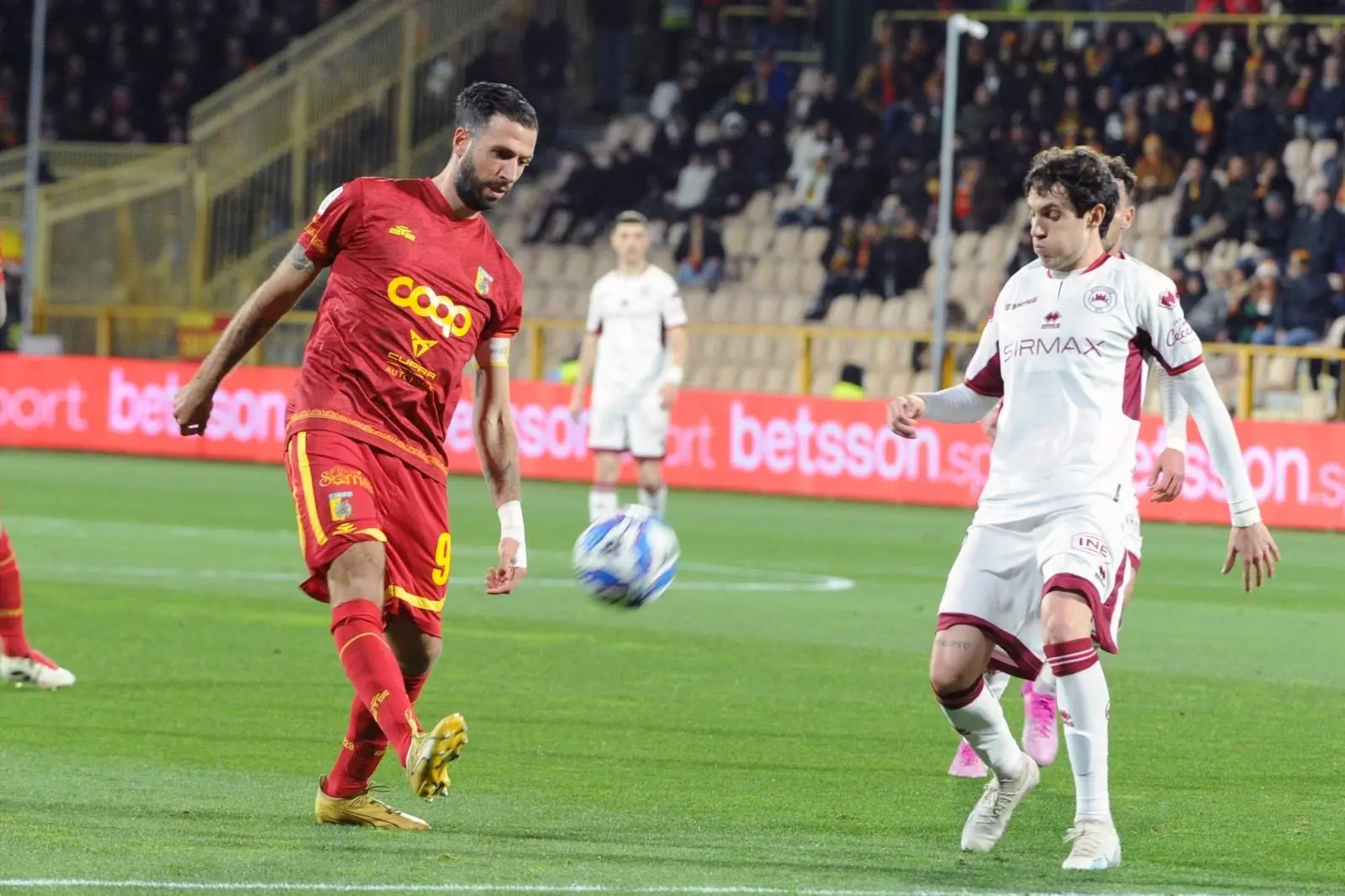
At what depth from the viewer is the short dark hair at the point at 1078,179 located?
262 inches

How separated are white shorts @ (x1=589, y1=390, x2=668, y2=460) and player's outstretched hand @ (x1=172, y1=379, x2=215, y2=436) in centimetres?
1107

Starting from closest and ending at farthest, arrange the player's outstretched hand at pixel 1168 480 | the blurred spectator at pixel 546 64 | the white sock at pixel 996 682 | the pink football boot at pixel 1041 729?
the player's outstretched hand at pixel 1168 480
the white sock at pixel 996 682
the pink football boot at pixel 1041 729
the blurred spectator at pixel 546 64

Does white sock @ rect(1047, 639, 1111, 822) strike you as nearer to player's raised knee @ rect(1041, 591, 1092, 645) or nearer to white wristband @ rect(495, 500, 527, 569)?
player's raised knee @ rect(1041, 591, 1092, 645)

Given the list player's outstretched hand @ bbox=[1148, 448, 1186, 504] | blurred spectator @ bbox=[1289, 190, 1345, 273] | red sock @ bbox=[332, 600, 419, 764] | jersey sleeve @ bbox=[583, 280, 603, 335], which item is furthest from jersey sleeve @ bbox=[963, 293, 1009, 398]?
blurred spectator @ bbox=[1289, 190, 1345, 273]

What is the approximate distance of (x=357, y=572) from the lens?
636 cm

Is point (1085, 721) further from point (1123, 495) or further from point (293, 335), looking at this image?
point (293, 335)

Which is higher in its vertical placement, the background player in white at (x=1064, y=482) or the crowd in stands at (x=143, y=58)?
the crowd in stands at (x=143, y=58)

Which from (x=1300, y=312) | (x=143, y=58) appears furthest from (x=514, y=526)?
(x=143, y=58)

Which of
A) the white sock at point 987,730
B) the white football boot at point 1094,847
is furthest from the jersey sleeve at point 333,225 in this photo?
the white football boot at point 1094,847

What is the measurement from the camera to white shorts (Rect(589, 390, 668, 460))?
17641 mm

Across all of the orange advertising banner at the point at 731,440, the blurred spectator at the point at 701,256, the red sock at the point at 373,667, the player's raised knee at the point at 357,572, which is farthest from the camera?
the blurred spectator at the point at 701,256

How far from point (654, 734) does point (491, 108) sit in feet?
10.9

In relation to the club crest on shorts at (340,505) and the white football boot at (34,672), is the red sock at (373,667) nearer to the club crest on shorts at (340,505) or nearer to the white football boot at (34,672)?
the club crest on shorts at (340,505)

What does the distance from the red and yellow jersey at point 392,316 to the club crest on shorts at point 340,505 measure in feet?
0.66
